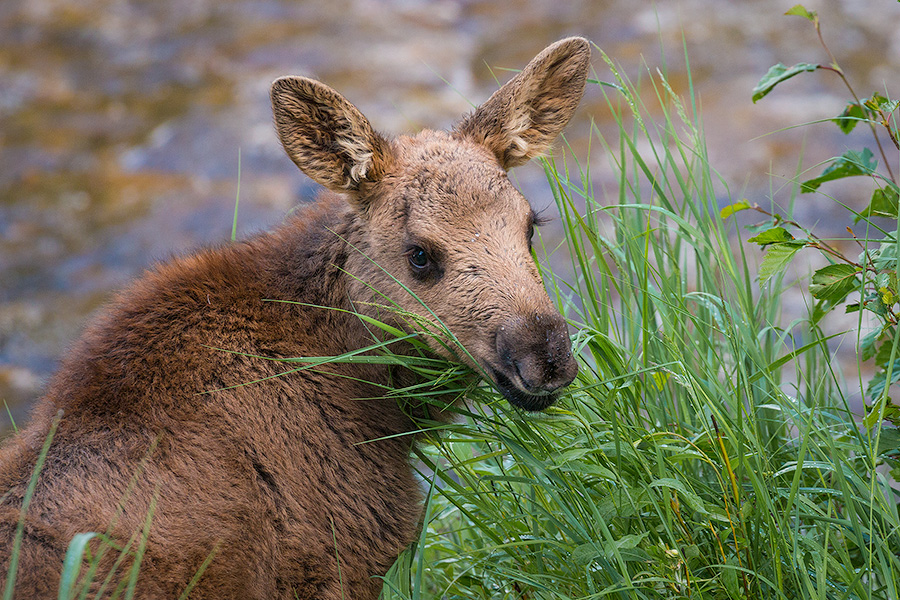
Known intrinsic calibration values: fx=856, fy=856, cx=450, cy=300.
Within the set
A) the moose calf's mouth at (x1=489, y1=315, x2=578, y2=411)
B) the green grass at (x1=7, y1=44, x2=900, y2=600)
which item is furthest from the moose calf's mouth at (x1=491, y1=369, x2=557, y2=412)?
the green grass at (x1=7, y1=44, x2=900, y2=600)

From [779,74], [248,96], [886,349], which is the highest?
[248,96]

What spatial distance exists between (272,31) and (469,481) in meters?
8.45

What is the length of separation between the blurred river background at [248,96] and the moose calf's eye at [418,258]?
4.60 metres

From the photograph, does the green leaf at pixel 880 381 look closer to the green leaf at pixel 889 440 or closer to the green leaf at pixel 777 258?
the green leaf at pixel 889 440

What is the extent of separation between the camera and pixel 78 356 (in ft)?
12.1

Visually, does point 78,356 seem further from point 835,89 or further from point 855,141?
point 835,89

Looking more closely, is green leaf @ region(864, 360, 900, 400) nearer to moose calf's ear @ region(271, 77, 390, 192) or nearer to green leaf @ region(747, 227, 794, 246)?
green leaf @ region(747, 227, 794, 246)

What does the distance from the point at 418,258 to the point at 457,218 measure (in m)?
0.24

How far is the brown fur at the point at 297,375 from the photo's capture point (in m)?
3.23

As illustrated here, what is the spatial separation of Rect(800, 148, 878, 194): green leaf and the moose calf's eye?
5.32 ft

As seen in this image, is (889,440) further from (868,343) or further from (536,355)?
(536,355)

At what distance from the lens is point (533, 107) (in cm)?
423

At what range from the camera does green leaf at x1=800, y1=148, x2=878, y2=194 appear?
3488 millimetres

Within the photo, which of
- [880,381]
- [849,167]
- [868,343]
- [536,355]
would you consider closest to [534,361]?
[536,355]
